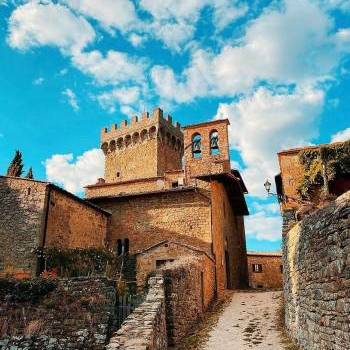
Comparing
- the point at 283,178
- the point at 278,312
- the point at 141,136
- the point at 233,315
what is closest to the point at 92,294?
the point at 233,315

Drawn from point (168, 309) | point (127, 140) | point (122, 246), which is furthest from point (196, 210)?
point (127, 140)

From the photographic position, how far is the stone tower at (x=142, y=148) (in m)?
40.2

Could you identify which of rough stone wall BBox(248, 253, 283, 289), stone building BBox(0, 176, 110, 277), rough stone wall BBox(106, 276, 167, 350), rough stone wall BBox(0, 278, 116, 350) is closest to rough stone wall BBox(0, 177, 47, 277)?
stone building BBox(0, 176, 110, 277)

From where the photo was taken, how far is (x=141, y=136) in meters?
41.5

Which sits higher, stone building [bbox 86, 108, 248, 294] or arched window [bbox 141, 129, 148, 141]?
arched window [bbox 141, 129, 148, 141]

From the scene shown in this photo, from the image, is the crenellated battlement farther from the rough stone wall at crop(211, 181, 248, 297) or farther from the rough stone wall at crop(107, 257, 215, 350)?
the rough stone wall at crop(107, 257, 215, 350)

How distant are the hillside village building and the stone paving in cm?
191

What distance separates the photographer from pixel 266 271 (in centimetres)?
3569

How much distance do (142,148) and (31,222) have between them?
24523 millimetres

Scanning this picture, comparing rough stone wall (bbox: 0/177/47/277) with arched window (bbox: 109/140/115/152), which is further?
arched window (bbox: 109/140/115/152)

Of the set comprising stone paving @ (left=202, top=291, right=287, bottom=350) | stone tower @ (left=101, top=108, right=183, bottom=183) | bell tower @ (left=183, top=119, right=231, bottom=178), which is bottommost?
stone paving @ (left=202, top=291, right=287, bottom=350)

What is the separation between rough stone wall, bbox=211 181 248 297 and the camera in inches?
798

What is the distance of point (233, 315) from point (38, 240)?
891 centimetres

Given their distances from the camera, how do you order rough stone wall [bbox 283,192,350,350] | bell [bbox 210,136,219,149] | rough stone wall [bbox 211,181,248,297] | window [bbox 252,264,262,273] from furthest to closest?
window [bbox 252,264,262,273]
bell [bbox 210,136,219,149]
rough stone wall [bbox 211,181,248,297]
rough stone wall [bbox 283,192,350,350]
